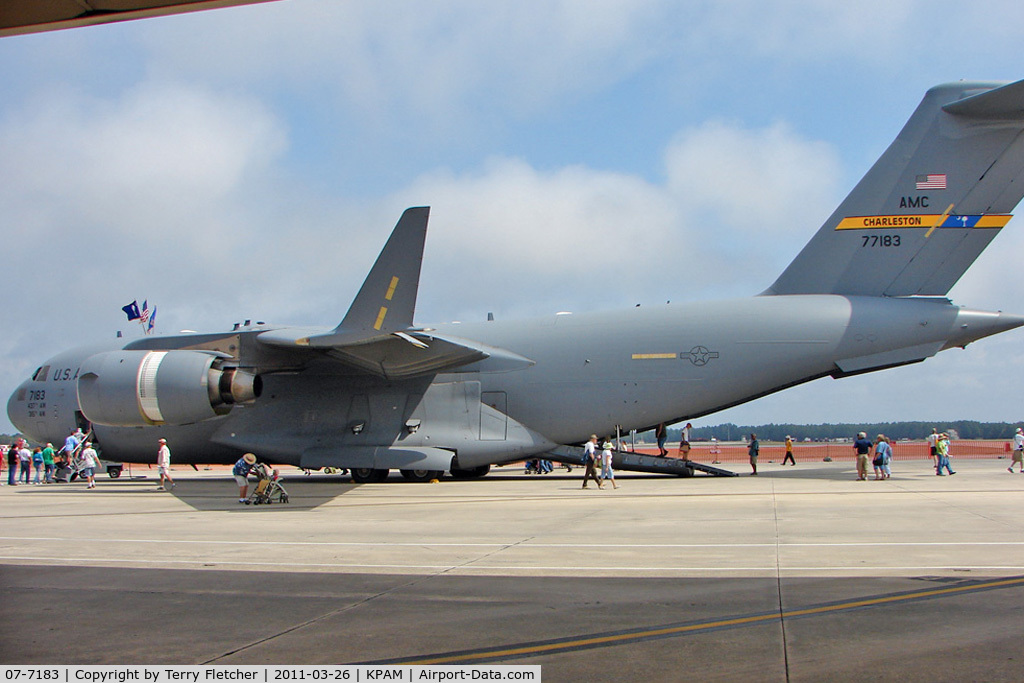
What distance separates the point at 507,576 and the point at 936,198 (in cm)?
1527

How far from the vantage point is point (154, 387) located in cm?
1539

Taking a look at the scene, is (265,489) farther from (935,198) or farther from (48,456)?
(935,198)

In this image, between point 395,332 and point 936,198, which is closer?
point 395,332

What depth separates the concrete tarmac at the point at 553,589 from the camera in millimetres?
4605

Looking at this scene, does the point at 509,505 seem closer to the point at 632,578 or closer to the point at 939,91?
the point at 632,578

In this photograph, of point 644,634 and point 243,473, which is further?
point 243,473

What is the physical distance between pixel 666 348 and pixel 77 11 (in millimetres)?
15749

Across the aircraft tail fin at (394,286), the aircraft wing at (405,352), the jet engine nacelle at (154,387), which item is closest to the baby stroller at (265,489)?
the jet engine nacelle at (154,387)

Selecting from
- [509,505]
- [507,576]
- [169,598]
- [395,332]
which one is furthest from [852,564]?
[395,332]

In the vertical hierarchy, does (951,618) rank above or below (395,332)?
below

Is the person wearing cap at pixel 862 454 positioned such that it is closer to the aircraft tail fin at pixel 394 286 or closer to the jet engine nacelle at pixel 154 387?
the aircraft tail fin at pixel 394 286

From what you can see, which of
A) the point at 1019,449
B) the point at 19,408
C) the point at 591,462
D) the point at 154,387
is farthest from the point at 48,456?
the point at 1019,449

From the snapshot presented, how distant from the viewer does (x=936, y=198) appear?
18203mm

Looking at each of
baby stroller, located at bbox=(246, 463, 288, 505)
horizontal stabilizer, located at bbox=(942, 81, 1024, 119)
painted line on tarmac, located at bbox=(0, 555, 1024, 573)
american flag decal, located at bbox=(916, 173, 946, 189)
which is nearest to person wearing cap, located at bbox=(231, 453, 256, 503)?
baby stroller, located at bbox=(246, 463, 288, 505)
